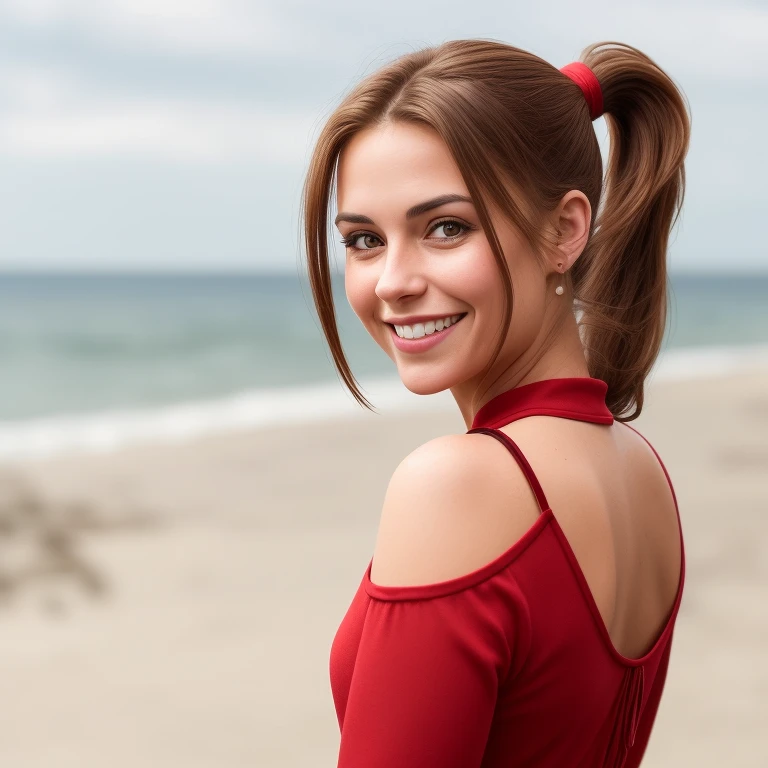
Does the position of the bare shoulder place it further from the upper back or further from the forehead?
the forehead

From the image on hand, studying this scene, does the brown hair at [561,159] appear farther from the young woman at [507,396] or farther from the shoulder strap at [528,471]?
the shoulder strap at [528,471]

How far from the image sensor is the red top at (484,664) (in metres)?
1.35

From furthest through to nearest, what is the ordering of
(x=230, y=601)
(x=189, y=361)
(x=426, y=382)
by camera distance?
(x=189, y=361), (x=230, y=601), (x=426, y=382)

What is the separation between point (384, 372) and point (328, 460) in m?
12.4

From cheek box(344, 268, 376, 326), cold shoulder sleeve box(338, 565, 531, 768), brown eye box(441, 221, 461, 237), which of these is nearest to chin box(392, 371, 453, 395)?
cheek box(344, 268, 376, 326)

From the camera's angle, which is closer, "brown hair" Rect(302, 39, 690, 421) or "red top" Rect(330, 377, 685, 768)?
"red top" Rect(330, 377, 685, 768)

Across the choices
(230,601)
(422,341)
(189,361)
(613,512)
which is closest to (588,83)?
(422,341)

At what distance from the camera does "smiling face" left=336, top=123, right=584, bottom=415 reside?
5.13 feet

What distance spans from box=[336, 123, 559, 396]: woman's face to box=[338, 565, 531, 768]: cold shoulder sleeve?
407mm

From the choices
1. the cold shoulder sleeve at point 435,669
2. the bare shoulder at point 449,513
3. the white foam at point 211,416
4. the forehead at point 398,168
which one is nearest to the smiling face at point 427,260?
the forehead at point 398,168

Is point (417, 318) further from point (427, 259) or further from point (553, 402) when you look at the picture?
point (553, 402)

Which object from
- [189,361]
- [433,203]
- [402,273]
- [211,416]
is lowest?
[189,361]

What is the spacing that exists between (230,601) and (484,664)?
619 cm

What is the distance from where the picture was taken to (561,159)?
1675mm
